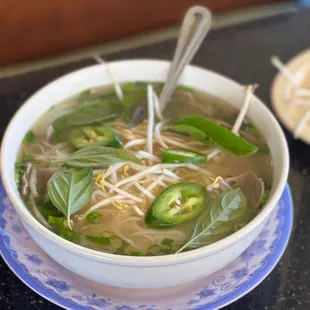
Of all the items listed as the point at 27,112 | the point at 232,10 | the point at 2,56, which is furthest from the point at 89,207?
the point at 232,10

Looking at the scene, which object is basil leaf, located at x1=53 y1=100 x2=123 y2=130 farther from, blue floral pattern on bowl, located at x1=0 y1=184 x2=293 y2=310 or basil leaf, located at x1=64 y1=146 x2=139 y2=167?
blue floral pattern on bowl, located at x1=0 y1=184 x2=293 y2=310

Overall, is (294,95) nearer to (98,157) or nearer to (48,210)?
(98,157)

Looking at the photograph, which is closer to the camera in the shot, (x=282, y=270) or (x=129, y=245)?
(x=129, y=245)

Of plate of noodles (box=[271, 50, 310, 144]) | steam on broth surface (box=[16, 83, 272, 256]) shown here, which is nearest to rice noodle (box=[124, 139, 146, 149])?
steam on broth surface (box=[16, 83, 272, 256])

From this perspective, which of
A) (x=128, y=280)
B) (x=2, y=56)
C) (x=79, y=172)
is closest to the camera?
(x=128, y=280)

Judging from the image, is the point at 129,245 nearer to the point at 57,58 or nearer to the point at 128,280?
the point at 128,280

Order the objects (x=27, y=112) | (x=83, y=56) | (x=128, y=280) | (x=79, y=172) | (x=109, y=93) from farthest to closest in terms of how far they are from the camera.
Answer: (x=83, y=56) → (x=109, y=93) → (x=27, y=112) → (x=79, y=172) → (x=128, y=280)
